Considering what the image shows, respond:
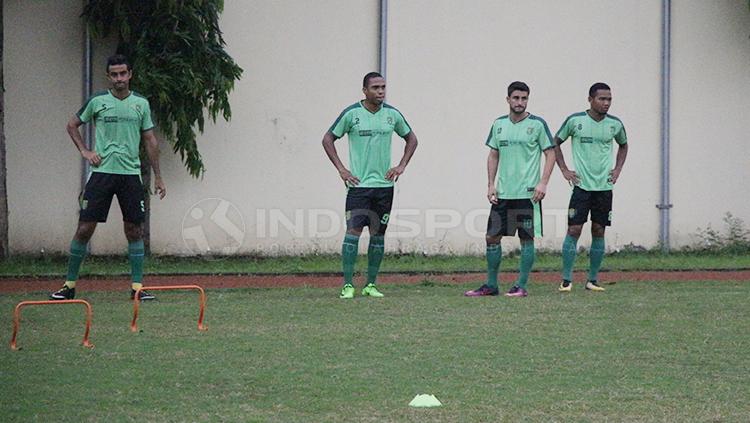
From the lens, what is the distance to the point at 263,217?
1961cm

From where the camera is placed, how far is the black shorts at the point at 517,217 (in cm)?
1370

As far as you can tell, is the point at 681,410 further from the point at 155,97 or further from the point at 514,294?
the point at 155,97

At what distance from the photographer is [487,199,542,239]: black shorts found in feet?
45.0

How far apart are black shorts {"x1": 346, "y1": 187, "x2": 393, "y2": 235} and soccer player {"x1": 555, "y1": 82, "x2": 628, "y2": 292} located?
6.45 feet

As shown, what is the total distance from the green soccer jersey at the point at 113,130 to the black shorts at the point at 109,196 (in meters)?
0.07

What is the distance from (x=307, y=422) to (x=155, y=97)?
1107cm

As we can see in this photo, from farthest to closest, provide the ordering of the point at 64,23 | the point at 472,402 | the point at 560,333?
the point at 64,23, the point at 560,333, the point at 472,402

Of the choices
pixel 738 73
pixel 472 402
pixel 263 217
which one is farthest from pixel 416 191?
pixel 472 402

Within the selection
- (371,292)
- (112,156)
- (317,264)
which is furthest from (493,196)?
(317,264)

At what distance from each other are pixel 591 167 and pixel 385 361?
5.82 metres

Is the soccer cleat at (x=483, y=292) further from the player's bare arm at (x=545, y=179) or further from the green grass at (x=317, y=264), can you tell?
the green grass at (x=317, y=264)

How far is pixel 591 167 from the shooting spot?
47.1 feet

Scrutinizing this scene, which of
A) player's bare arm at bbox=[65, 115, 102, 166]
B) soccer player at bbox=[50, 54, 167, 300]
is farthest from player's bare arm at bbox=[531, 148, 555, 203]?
player's bare arm at bbox=[65, 115, 102, 166]

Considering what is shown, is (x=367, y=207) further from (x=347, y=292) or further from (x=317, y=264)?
(x=317, y=264)
